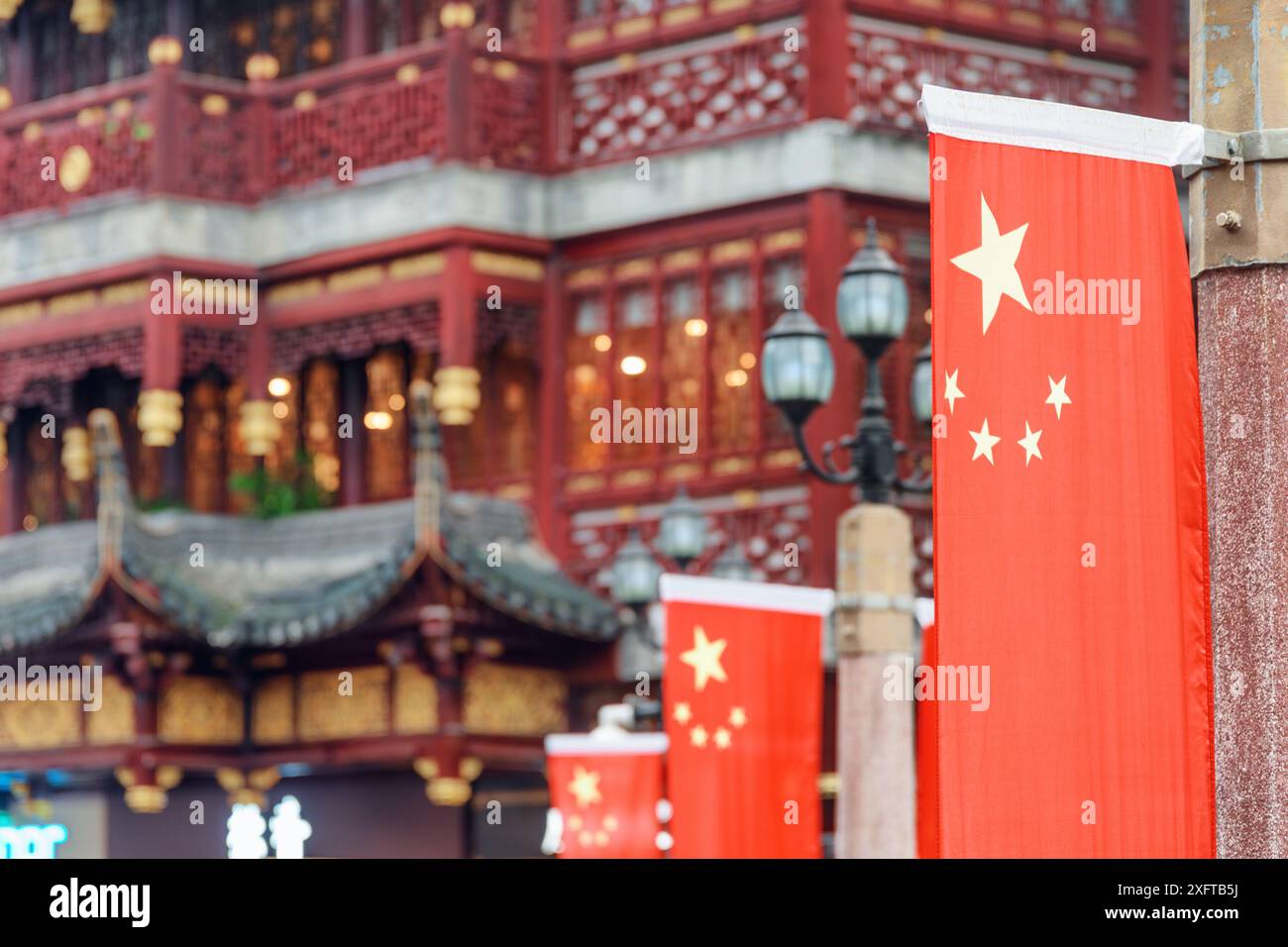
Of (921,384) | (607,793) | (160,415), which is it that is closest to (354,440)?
(160,415)

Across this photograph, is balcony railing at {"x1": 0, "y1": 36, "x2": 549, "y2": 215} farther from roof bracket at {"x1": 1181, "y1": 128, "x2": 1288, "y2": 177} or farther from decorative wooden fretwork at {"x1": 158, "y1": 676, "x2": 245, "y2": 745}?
roof bracket at {"x1": 1181, "y1": 128, "x2": 1288, "y2": 177}

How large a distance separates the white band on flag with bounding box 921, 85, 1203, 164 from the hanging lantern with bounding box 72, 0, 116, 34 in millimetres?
21854

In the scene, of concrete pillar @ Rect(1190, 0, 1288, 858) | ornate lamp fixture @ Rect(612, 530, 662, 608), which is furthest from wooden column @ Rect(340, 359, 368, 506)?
concrete pillar @ Rect(1190, 0, 1288, 858)

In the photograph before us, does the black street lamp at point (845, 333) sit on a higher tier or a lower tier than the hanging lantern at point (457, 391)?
lower

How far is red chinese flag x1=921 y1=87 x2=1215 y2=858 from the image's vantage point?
968cm

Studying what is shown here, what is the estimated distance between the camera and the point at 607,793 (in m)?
22.0

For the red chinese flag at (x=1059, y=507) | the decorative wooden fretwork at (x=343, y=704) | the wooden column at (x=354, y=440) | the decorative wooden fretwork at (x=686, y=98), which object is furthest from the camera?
the wooden column at (x=354, y=440)

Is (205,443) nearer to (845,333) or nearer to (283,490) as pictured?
(283,490)

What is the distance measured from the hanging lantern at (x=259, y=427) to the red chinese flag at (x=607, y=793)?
721cm

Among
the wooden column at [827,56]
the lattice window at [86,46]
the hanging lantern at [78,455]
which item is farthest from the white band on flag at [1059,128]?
the lattice window at [86,46]

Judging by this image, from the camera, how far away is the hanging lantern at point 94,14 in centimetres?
3073

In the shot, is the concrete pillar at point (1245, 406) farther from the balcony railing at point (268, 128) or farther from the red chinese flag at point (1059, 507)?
the balcony railing at point (268, 128)

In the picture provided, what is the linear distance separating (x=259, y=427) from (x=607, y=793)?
311 inches

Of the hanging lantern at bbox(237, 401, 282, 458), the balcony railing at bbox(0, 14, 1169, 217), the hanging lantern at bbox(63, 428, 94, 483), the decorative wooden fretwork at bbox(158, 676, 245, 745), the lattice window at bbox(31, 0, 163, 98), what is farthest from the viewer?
the lattice window at bbox(31, 0, 163, 98)
